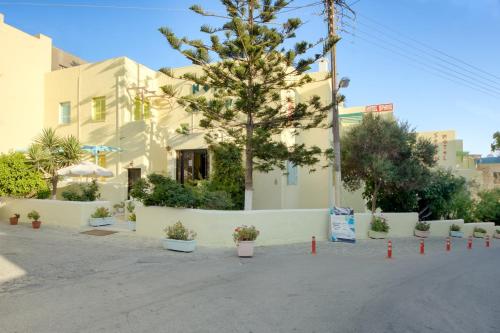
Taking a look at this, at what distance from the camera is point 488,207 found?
84.1 feet

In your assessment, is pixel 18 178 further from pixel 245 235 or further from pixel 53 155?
pixel 245 235

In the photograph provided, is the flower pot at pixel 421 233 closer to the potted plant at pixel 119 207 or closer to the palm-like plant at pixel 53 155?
the potted plant at pixel 119 207

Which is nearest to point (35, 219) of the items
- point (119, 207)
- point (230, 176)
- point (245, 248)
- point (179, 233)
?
point (119, 207)

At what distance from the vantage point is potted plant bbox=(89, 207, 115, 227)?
45.3 feet

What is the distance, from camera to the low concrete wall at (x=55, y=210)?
13938 millimetres

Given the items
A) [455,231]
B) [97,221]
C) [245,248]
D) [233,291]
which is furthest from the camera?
[455,231]

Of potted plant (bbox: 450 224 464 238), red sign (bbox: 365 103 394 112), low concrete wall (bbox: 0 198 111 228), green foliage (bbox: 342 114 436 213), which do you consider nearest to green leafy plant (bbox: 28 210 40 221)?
low concrete wall (bbox: 0 198 111 228)

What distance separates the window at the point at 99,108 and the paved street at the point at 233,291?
1096cm

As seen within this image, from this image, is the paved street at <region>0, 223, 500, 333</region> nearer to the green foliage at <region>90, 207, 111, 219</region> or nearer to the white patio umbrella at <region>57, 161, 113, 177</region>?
the green foliage at <region>90, 207, 111, 219</region>

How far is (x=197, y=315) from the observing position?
5.05 meters

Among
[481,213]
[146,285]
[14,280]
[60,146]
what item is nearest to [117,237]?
[14,280]

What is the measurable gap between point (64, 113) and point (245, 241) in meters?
17.6

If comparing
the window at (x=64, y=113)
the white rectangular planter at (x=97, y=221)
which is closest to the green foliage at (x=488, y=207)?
the white rectangular planter at (x=97, y=221)

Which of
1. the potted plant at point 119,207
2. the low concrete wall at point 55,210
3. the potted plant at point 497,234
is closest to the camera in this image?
the low concrete wall at point 55,210
